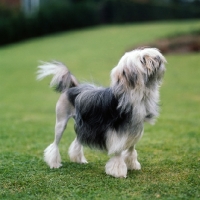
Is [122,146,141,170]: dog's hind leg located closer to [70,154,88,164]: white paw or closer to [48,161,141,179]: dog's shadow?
[48,161,141,179]: dog's shadow

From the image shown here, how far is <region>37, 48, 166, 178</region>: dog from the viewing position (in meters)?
6.12

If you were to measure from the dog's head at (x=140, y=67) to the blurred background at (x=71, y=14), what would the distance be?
98.6 feet

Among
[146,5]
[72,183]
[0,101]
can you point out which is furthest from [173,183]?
[146,5]

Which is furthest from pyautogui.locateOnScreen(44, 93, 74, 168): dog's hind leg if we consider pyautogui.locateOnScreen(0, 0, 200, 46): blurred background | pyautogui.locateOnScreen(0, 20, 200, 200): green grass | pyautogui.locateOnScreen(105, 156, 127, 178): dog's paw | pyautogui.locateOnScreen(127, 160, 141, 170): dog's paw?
pyautogui.locateOnScreen(0, 0, 200, 46): blurred background

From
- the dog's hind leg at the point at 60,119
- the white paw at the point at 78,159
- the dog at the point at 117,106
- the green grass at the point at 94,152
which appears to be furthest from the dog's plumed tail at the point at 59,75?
the white paw at the point at 78,159

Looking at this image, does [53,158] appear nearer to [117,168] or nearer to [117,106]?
[117,168]

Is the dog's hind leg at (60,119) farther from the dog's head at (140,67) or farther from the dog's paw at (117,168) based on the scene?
the dog's head at (140,67)

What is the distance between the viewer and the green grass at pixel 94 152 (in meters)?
5.86

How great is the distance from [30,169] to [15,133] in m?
3.53

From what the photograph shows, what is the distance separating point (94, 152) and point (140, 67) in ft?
8.55

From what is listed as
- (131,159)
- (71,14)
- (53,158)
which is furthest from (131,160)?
(71,14)

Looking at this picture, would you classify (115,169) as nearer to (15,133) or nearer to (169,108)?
(15,133)

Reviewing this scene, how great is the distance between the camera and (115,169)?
646 cm

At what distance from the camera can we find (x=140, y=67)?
604cm
